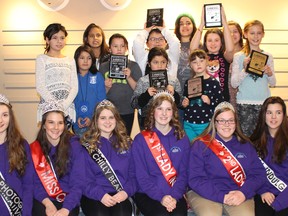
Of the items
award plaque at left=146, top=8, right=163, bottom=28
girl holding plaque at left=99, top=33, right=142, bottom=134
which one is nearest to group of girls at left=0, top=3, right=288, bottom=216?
girl holding plaque at left=99, top=33, right=142, bottom=134

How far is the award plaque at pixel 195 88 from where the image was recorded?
3.94 m

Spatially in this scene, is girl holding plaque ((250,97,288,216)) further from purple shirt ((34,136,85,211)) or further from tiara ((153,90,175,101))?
purple shirt ((34,136,85,211))

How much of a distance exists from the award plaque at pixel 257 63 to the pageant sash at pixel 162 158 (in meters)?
1.41

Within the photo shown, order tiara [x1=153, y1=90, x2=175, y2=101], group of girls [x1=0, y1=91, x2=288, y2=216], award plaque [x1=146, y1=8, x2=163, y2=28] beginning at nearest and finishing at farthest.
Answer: group of girls [x1=0, y1=91, x2=288, y2=216], tiara [x1=153, y1=90, x2=175, y2=101], award plaque [x1=146, y1=8, x2=163, y2=28]

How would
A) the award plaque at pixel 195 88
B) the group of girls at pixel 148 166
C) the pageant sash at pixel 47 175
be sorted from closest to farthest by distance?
the group of girls at pixel 148 166, the pageant sash at pixel 47 175, the award plaque at pixel 195 88

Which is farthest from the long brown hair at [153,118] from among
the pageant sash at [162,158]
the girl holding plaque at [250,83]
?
the girl holding plaque at [250,83]

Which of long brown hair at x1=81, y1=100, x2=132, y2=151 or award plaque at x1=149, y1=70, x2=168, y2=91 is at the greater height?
award plaque at x1=149, y1=70, x2=168, y2=91

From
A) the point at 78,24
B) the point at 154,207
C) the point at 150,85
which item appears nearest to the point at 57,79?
the point at 150,85

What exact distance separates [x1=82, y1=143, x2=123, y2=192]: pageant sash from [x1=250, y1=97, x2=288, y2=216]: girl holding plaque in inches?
46.9

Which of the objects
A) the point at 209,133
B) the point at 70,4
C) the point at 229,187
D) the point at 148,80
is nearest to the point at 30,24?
the point at 70,4

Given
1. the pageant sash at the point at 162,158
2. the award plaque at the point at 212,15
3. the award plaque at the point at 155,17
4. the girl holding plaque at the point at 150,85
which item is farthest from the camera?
the award plaque at the point at 155,17

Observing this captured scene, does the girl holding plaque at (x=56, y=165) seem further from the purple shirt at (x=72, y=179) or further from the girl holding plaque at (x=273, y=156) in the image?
the girl holding plaque at (x=273, y=156)

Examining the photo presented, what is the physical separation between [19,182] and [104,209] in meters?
0.72

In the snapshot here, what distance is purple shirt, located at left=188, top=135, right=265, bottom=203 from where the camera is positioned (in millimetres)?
3252
